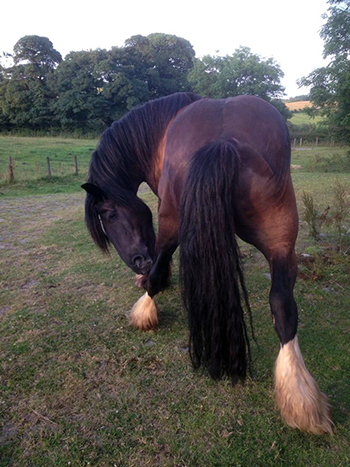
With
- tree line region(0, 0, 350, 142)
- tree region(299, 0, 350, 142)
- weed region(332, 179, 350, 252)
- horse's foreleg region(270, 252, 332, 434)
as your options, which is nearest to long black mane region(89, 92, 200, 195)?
horse's foreleg region(270, 252, 332, 434)

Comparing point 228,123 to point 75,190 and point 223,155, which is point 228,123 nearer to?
point 223,155

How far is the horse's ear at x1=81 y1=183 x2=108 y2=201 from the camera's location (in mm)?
2572

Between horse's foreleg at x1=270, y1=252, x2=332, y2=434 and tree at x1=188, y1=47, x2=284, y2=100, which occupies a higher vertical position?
tree at x1=188, y1=47, x2=284, y2=100

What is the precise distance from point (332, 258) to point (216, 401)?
267 cm

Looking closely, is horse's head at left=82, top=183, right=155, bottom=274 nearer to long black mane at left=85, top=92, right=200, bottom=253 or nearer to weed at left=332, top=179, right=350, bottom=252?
long black mane at left=85, top=92, right=200, bottom=253

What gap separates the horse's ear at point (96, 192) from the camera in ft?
8.44

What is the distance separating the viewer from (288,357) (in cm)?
193

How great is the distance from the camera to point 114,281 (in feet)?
13.4

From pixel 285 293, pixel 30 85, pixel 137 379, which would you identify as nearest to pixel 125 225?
pixel 137 379

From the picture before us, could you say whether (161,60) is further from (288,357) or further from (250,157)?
(288,357)

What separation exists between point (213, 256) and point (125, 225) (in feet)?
4.04

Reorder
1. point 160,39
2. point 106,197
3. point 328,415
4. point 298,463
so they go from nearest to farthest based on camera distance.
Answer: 1. point 298,463
2. point 328,415
3. point 106,197
4. point 160,39

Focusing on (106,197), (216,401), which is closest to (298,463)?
(216,401)

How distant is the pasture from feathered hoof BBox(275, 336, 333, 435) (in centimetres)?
6
